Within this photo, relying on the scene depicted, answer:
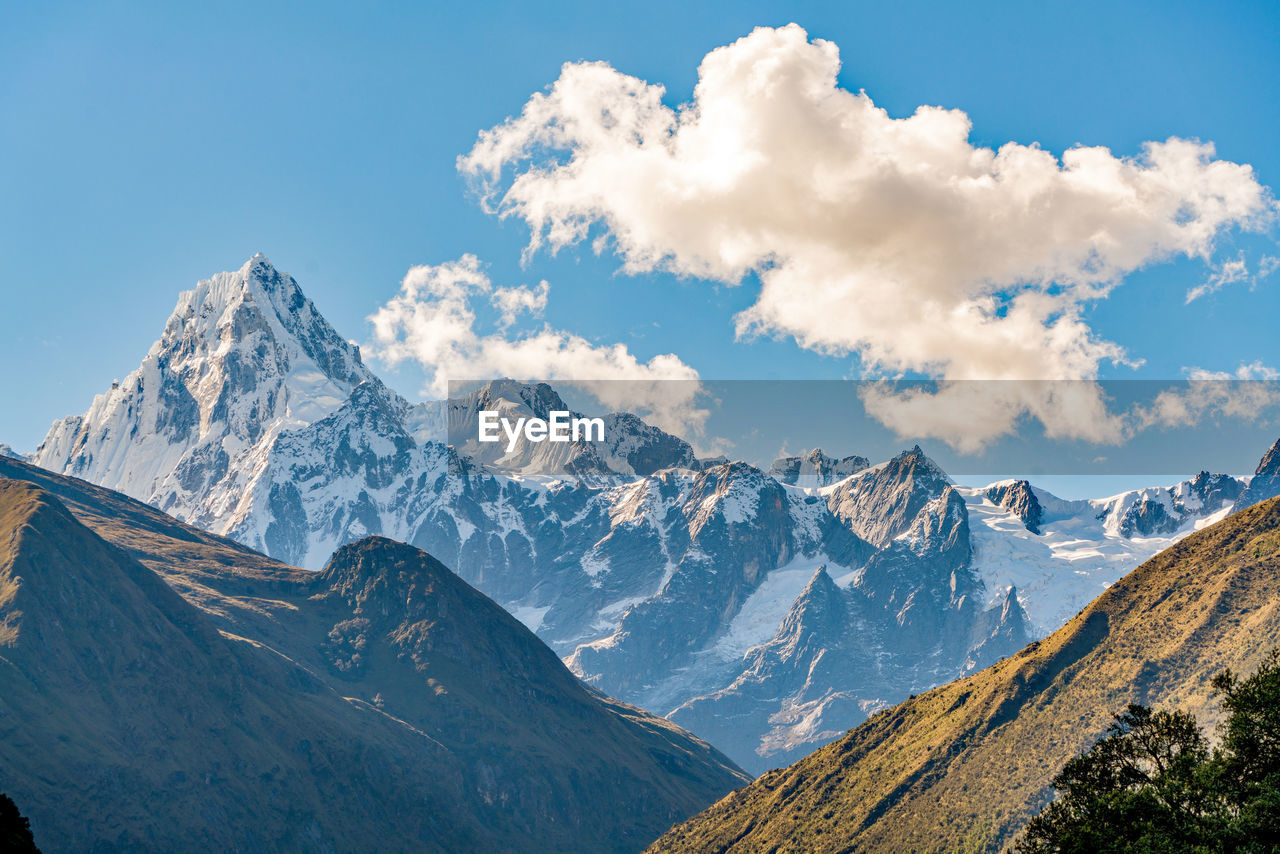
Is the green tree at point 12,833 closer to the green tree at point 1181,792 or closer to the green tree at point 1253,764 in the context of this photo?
the green tree at point 1181,792

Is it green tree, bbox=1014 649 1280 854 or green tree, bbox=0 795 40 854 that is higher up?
green tree, bbox=1014 649 1280 854

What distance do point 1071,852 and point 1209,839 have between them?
14432 millimetres

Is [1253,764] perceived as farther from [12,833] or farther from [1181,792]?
[12,833]

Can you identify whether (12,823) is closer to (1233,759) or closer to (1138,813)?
(1138,813)

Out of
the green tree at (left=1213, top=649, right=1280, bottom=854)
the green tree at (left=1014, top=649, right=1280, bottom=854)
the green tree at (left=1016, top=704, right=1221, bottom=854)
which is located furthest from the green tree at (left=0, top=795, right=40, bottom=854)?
the green tree at (left=1213, top=649, right=1280, bottom=854)

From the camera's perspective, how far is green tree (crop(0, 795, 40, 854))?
12050 centimetres

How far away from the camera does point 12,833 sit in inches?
4882

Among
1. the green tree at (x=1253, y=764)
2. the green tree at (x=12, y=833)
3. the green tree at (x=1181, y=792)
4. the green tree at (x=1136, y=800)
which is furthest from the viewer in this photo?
the green tree at (x=1136, y=800)

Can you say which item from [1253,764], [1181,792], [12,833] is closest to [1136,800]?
[1181,792]

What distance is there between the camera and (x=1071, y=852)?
13038cm

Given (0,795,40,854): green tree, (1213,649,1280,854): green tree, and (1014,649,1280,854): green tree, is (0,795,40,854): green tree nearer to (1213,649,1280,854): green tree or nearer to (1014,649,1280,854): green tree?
(1014,649,1280,854): green tree

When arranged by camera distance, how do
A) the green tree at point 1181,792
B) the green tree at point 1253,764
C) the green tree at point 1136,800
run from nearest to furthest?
1. the green tree at point 1253,764
2. the green tree at point 1181,792
3. the green tree at point 1136,800

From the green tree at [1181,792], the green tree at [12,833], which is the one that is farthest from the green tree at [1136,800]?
the green tree at [12,833]

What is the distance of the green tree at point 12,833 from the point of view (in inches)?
4744
